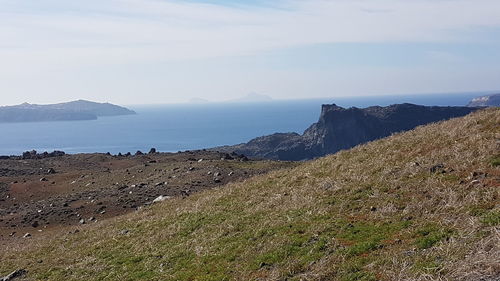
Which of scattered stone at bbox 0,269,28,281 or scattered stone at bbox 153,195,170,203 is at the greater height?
scattered stone at bbox 153,195,170,203

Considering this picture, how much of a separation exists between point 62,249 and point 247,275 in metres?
11.6

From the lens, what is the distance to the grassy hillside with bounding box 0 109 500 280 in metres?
11.1

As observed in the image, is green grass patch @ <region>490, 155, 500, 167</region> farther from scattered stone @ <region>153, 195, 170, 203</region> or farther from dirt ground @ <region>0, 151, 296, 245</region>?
scattered stone @ <region>153, 195, 170, 203</region>

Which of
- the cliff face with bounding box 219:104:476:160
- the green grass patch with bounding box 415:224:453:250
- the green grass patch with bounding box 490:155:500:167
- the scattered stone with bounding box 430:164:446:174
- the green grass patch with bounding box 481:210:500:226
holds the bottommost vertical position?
the cliff face with bounding box 219:104:476:160

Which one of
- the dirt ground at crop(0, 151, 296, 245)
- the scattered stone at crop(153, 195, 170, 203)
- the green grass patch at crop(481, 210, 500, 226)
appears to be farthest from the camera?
the dirt ground at crop(0, 151, 296, 245)

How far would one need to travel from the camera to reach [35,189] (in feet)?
136

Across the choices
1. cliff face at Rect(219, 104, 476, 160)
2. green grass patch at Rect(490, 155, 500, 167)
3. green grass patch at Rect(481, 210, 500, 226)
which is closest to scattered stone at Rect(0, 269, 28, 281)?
green grass patch at Rect(481, 210, 500, 226)

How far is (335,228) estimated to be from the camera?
14.0 m

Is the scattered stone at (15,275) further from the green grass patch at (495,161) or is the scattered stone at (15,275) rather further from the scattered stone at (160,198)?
the green grass patch at (495,161)

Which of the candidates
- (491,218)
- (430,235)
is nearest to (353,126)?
(491,218)

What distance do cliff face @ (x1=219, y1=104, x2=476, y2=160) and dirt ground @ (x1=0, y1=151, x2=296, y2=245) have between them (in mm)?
71497

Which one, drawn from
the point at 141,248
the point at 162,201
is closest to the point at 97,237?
the point at 141,248

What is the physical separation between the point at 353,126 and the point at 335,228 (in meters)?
117

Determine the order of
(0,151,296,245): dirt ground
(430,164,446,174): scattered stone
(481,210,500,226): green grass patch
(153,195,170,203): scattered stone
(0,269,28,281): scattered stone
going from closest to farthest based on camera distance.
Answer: (481,210,500,226): green grass patch → (430,164,446,174): scattered stone → (0,269,28,281): scattered stone → (153,195,170,203): scattered stone → (0,151,296,245): dirt ground
